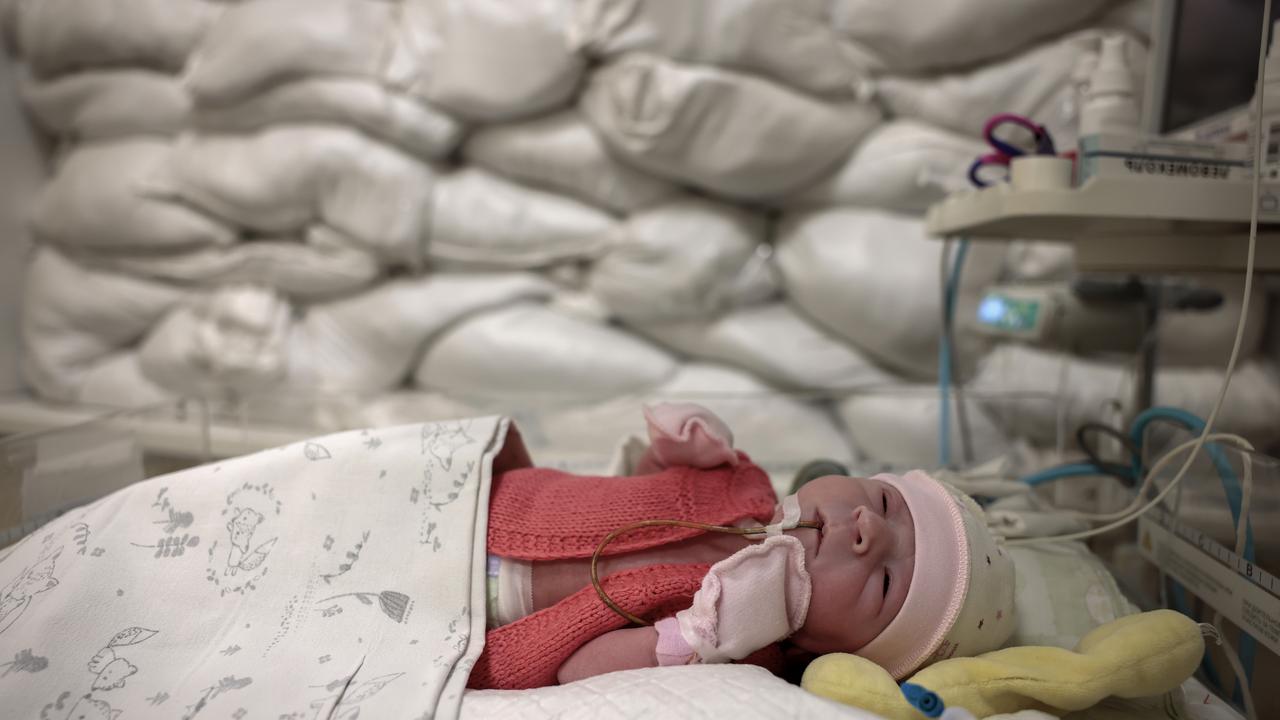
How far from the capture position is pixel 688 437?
78 cm

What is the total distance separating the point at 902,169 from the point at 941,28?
211 millimetres

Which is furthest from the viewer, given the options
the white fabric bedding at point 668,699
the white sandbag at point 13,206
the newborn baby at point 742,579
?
the white sandbag at point 13,206

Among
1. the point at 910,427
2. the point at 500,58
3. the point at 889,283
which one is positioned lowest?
the point at 910,427

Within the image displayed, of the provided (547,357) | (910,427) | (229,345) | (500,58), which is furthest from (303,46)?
(910,427)

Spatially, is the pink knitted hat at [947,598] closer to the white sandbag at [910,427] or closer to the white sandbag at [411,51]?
the white sandbag at [910,427]

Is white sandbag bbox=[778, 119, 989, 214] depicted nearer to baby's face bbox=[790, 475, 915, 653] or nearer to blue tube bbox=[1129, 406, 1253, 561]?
blue tube bbox=[1129, 406, 1253, 561]

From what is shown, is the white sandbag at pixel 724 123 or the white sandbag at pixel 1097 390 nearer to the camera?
the white sandbag at pixel 1097 390

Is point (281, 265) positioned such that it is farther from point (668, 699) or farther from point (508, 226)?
point (668, 699)

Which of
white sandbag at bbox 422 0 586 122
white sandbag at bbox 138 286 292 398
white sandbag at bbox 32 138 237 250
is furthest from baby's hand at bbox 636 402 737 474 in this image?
white sandbag at bbox 32 138 237 250

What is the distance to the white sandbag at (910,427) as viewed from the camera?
47.2 inches

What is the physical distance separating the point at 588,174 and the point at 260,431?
69 centimetres

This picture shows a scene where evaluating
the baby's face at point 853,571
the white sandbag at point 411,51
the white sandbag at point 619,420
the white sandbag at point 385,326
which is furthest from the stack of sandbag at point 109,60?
the baby's face at point 853,571

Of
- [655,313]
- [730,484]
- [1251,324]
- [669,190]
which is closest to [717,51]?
[669,190]

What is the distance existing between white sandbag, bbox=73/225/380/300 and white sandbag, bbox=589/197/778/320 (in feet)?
1.63
